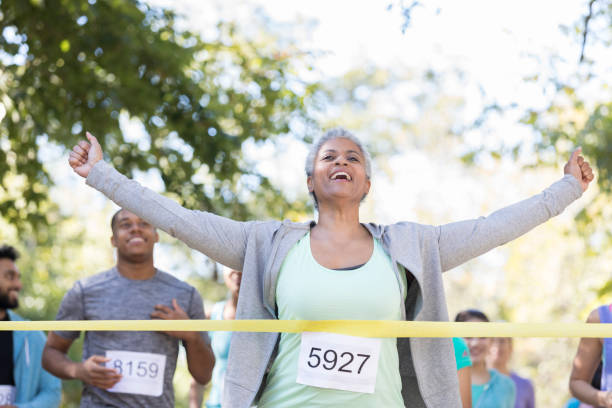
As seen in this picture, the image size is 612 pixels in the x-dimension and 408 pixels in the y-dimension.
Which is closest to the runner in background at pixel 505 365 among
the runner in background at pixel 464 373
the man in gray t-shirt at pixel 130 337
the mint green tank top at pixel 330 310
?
the runner in background at pixel 464 373

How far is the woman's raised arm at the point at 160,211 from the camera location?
3.06 m

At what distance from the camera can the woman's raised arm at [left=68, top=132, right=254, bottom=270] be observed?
306 centimetres

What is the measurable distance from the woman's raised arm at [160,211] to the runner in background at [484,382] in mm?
3245

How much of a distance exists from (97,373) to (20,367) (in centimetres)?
79

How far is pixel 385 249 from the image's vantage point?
323 centimetres

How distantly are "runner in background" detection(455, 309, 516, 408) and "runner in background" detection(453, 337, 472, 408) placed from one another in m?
1.93

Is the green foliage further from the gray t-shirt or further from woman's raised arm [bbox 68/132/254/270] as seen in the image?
woman's raised arm [bbox 68/132/254/270]

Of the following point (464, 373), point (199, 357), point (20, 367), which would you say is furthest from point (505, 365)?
point (20, 367)

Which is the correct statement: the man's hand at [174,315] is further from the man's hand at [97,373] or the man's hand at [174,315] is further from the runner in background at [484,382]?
the runner in background at [484,382]

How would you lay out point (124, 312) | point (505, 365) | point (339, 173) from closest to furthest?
1. point (339, 173)
2. point (124, 312)
3. point (505, 365)

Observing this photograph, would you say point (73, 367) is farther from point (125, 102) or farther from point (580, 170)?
point (125, 102)

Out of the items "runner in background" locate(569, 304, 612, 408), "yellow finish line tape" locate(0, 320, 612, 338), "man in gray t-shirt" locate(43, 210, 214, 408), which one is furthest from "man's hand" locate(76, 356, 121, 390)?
"runner in background" locate(569, 304, 612, 408)

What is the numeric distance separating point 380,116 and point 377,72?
68.8 inches

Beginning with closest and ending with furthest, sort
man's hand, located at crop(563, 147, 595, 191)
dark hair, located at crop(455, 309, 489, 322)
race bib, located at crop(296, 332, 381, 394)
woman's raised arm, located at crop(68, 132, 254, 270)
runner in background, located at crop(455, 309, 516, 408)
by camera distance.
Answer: race bib, located at crop(296, 332, 381, 394)
woman's raised arm, located at crop(68, 132, 254, 270)
man's hand, located at crop(563, 147, 595, 191)
runner in background, located at crop(455, 309, 516, 408)
dark hair, located at crop(455, 309, 489, 322)
